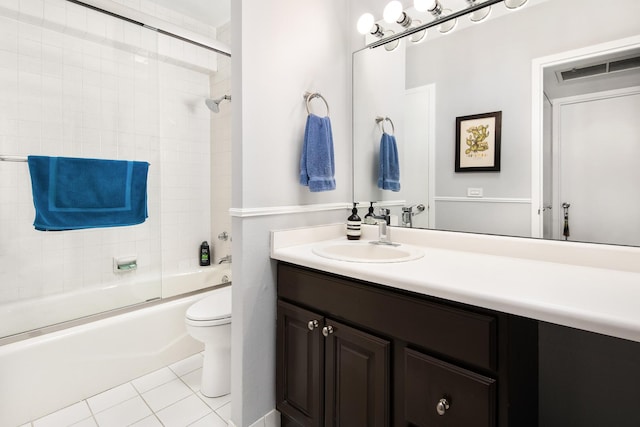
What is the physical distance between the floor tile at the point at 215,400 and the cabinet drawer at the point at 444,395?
1086 millimetres

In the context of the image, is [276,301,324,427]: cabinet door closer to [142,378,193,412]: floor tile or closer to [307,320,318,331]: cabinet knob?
[307,320,318,331]: cabinet knob

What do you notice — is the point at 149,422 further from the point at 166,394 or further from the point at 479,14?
the point at 479,14

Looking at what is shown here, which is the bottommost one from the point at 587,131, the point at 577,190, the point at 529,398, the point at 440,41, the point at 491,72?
the point at 529,398

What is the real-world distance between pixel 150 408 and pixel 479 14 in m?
2.43

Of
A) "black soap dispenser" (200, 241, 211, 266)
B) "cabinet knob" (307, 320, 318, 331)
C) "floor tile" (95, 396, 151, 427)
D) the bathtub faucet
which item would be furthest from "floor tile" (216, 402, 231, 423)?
"black soap dispenser" (200, 241, 211, 266)

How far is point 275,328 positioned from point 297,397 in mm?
302

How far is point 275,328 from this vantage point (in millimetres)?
1460

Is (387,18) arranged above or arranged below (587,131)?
above

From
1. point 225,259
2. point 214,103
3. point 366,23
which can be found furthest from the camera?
point 225,259

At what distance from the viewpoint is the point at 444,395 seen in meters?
0.88

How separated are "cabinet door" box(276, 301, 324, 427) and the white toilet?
0.41 meters

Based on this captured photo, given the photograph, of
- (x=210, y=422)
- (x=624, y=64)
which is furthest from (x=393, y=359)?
(x=624, y=64)

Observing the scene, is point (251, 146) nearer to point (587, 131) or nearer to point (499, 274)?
point (499, 274)

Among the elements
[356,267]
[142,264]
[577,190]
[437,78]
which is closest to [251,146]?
A: [356,267]
